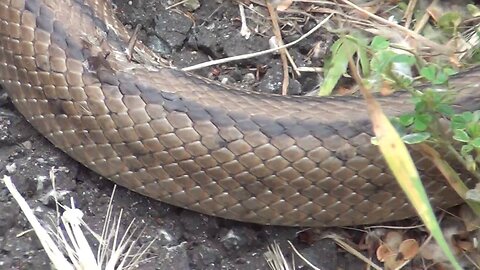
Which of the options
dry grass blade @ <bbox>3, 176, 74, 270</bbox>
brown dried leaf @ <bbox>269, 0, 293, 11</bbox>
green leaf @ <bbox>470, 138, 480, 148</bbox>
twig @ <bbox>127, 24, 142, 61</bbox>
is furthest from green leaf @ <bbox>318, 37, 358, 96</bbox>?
dry grass blade @ <bbox>3, 176, 74, 270</bbox>

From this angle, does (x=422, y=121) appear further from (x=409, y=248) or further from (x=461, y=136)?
(x=409, y=248)

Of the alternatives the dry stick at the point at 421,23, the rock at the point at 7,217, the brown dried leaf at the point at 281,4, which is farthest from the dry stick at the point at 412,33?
the rock at the point at 7,217

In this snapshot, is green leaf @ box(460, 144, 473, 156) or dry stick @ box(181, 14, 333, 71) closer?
green leaf @ box(460, 144, 473, 156)

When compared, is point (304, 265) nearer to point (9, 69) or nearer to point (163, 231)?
point (163, 231)

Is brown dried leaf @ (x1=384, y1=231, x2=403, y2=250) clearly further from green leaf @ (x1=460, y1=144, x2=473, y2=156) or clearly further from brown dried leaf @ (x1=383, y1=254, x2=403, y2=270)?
green leaf @ (x1=460, y1=144, x2=473, y2=156)

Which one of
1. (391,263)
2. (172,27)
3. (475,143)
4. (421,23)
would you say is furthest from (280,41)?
(475,143)

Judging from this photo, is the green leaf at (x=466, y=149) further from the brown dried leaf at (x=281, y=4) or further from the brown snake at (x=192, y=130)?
the brown dried leaf at (x=281, y=4)

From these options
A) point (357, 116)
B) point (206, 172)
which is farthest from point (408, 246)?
point (206, 172)
